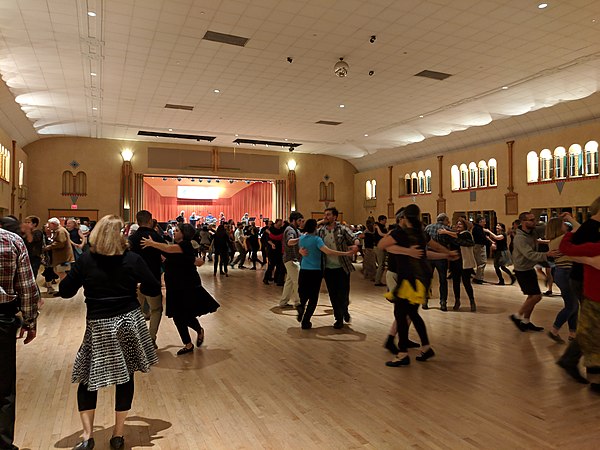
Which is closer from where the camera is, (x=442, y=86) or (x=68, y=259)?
(x=68, y=259)

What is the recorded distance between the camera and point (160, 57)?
402 inches

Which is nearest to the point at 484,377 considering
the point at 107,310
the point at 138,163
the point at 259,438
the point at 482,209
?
the point at 259,438

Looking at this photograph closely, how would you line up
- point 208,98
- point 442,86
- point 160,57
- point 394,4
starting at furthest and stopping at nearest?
1. point 208,98
2. point 442,86
3. point 160,57
4. point 394,4

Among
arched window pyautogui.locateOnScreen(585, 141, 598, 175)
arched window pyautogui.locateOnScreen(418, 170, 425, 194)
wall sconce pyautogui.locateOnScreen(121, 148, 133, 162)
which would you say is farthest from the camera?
arched window pyautogui.locateOnScreen(418, 170, 425, 194)

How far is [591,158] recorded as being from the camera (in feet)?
44.7

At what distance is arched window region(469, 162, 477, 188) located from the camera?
1811cm

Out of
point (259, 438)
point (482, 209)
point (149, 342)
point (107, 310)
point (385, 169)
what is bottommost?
point (259, 438)

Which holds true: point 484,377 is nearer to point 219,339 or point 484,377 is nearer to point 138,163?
point 219,339

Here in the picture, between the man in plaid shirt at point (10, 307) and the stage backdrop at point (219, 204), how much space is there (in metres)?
22.5

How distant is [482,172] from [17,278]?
17898 millimetres

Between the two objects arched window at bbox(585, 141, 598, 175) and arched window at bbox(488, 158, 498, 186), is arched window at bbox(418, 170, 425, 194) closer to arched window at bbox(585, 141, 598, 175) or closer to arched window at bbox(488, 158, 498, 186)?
arched window at bbox(488, 158, 498, 186)

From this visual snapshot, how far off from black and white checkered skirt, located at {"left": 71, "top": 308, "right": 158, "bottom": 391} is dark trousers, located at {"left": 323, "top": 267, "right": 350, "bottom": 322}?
3.17m

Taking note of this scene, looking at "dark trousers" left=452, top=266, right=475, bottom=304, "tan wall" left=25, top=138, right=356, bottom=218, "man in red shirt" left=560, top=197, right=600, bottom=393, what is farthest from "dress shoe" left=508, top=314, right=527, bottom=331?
"tan wall" left=25, top=138, right=356, bottom=218

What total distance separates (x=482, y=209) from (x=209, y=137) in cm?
1195
